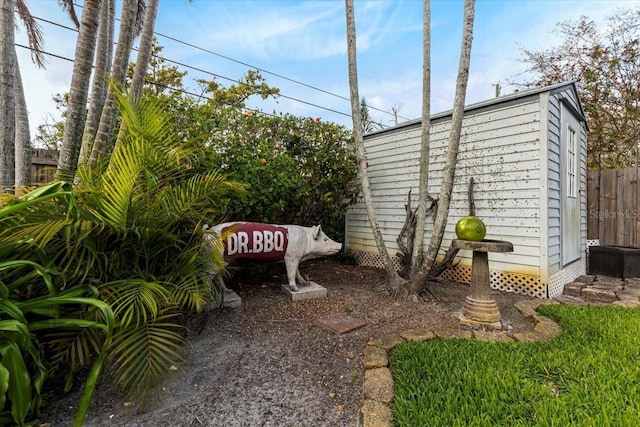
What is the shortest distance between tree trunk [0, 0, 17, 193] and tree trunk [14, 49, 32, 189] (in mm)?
432

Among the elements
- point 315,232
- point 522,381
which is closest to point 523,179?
point 315,232

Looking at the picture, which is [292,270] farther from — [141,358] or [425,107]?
[425,107]

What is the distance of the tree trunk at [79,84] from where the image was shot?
2.60 m

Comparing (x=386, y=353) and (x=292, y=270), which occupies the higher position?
(x=292, y=270)

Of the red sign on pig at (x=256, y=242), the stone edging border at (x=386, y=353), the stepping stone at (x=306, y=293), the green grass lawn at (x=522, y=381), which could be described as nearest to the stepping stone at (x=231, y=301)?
the red sign on pig at (x=256, y=242)

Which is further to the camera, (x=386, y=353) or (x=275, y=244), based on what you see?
(x=275, y=244)

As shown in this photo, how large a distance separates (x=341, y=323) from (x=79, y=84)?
3005 millimetres

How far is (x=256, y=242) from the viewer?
3000 millimetres

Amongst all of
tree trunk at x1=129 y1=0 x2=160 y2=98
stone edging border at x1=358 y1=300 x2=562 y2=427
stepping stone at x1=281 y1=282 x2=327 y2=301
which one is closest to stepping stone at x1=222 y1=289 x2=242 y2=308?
stepping stone at x1=281 y1=282 x2=327 y2=301

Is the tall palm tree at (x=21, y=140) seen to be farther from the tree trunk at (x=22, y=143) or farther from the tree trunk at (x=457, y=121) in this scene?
the tree trunk at (x=457, y=121)

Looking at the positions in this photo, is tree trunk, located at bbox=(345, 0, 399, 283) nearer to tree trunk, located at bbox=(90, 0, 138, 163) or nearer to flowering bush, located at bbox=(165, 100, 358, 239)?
flowering bush, located at bbox=(165, 100, 358, 239)

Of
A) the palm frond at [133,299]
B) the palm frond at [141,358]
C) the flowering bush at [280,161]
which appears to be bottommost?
the palm frond at [141,358]

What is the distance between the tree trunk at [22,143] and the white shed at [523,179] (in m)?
4.65

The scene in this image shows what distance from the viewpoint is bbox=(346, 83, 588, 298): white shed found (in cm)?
355
